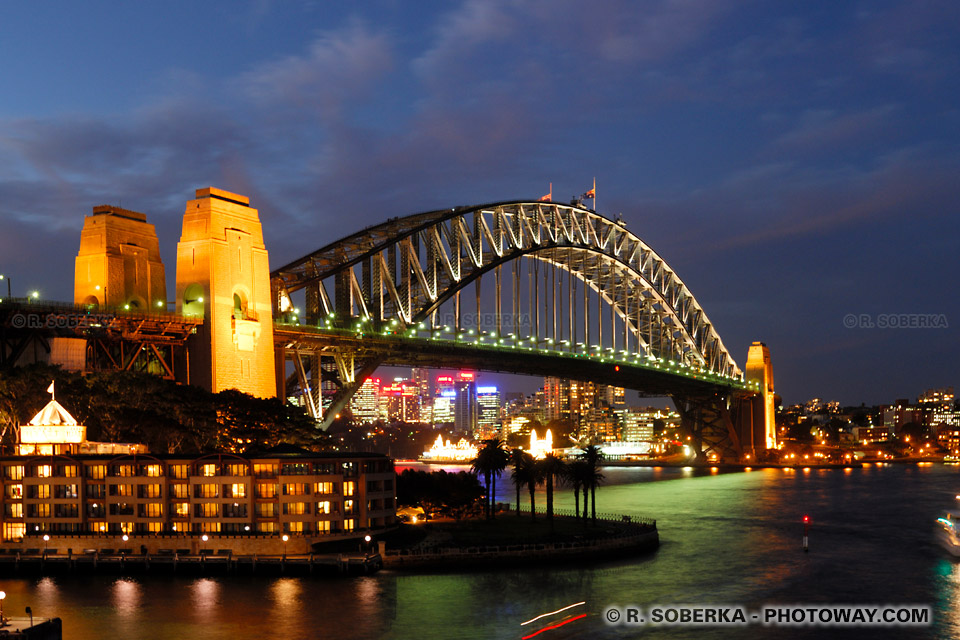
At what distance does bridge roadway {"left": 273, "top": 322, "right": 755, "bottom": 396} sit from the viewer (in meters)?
78.9

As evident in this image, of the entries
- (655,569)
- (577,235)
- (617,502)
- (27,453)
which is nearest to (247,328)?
(27,453)

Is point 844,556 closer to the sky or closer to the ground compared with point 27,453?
closer to the ground

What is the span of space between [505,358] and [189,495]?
4937cm

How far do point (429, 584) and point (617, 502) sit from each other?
4349 centimetres

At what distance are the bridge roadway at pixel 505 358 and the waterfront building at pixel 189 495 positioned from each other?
64.3 ft

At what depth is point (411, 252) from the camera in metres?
91.1

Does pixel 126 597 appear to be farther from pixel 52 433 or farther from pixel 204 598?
pixel 52 433

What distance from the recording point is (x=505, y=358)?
10144 cm

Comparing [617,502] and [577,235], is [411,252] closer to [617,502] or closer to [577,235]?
[617,502]

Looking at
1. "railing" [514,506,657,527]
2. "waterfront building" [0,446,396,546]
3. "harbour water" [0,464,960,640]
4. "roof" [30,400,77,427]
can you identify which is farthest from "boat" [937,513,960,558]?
"roof" [30,400,77,427]

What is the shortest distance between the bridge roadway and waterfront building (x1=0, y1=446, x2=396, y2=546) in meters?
19.6

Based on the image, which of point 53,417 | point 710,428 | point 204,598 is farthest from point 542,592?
point 710,428

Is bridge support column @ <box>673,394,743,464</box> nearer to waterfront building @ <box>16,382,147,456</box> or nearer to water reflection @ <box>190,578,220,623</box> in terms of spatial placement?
waterfront building @ <box>16,382,147,456</box>

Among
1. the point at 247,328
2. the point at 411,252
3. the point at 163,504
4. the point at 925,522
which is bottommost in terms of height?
the point at 925,522
